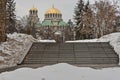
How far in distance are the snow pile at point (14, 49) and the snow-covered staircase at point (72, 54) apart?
1.50 ft

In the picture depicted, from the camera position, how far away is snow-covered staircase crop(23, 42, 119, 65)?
18.5 m

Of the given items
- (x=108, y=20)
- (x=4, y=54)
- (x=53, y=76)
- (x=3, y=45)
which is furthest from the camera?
(x=108, y=20)

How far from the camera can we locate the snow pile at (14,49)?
17422 mm

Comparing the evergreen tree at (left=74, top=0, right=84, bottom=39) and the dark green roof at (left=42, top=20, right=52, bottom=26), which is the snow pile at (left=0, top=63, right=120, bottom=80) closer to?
the evergreen tree at (left=74, top=0, right=84, bottom=39)

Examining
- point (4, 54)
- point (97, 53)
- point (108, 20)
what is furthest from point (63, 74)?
point (108, 20)

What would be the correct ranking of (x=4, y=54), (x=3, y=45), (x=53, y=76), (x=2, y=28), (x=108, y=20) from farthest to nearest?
(x=108, y=20) → (x=2, y=28) → (x=3, y=45) → (x=4, y=54) → (x=53, y=76)

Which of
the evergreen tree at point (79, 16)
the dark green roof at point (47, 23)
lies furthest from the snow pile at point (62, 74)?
the dark green roof at point (47, 23)

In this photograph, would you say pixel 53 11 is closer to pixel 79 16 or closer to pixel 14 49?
pixel 79 16

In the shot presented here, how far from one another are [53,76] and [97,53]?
14298 mm

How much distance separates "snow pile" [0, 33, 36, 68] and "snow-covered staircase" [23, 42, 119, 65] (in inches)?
18.0

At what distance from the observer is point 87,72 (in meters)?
6.57

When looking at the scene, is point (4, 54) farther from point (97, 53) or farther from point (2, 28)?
point (97, 53)

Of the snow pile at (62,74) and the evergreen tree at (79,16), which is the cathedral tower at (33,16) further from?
the snow pile at (62,74)

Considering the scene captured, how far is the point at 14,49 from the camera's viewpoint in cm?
1972
